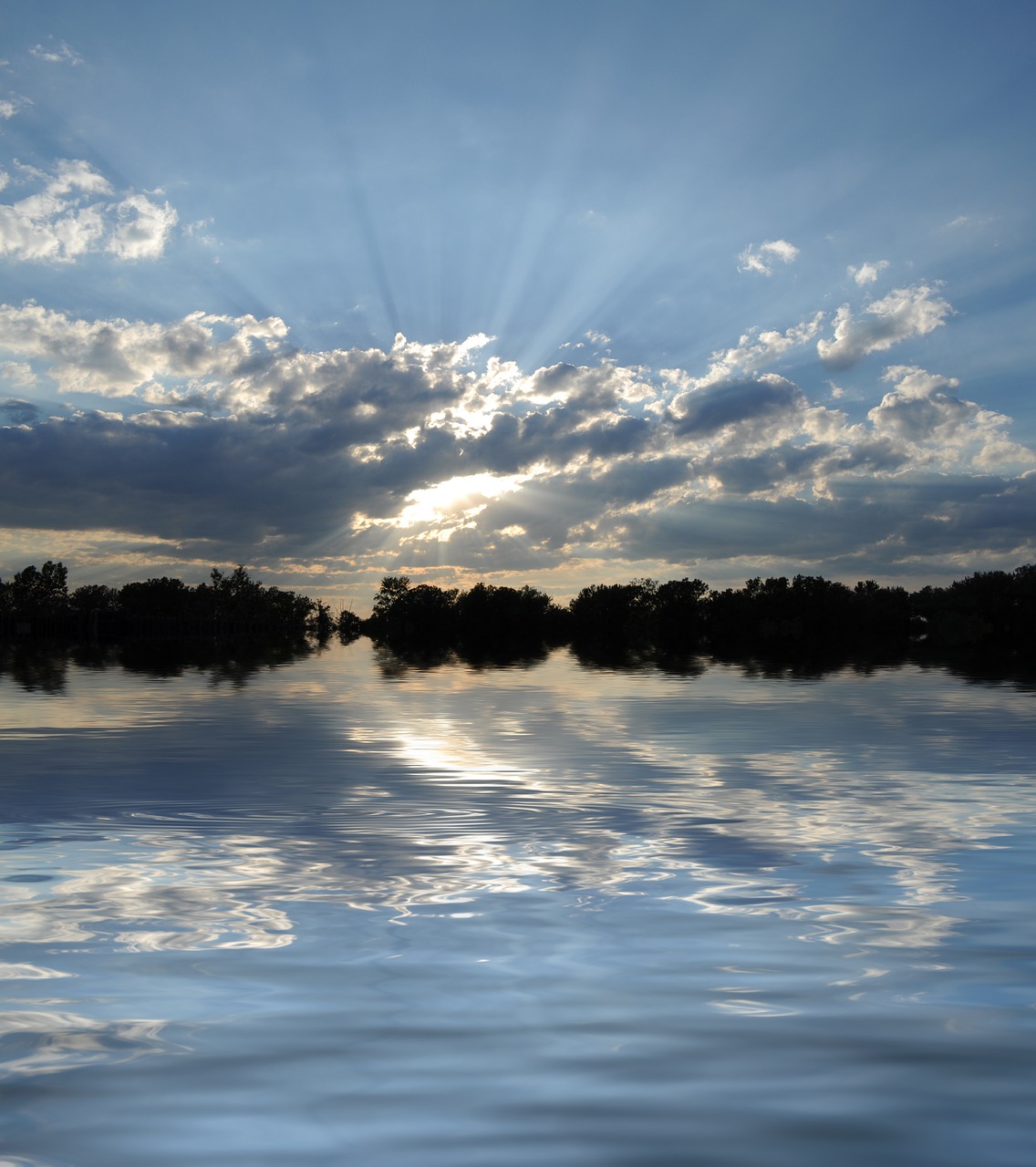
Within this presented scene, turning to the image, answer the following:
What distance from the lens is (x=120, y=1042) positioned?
533 centimetres

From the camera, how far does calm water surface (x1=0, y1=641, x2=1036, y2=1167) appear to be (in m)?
4.42

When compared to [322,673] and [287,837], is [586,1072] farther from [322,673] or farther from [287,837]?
[322,673]

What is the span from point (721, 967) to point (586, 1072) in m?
1.88

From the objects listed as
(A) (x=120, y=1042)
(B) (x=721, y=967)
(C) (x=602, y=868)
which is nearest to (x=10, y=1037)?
(A) (x=120, y=1042)

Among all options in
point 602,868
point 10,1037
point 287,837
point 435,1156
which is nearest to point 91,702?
point 287,837

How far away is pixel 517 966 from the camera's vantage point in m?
6.52

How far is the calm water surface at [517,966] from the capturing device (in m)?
4.42

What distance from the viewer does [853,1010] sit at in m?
5.79

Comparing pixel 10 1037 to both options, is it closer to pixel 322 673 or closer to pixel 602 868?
pixel 602 868

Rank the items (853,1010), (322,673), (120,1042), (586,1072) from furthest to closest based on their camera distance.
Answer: (322,673) < (853,1010) < (120,1042) < (586,1072)

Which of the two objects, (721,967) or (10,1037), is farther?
(721,967)

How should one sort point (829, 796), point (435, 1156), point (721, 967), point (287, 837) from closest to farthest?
1. point (435, 1156)
2. point (721, 967)
3. point (287, 837)
4. point (829, 796)

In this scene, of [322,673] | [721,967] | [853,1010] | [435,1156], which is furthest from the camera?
[322,673]

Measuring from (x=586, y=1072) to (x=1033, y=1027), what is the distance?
2510 mm
